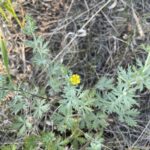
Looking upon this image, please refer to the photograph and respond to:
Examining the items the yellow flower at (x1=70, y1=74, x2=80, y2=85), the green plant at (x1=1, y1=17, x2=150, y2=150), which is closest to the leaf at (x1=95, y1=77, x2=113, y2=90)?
the green plant at (x1=1, y1=17, x2=150, y2=150)

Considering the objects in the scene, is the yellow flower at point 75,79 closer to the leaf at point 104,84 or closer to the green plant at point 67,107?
the green plant at point 67,107

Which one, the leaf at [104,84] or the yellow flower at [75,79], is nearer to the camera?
the yellow flower at [75,79]

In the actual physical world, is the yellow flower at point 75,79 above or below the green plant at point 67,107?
above

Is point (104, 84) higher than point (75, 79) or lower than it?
lower

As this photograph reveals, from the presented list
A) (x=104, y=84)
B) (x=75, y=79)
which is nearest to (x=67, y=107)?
(x=75, y=79)

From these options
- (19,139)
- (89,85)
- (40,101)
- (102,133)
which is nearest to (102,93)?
(89,85)

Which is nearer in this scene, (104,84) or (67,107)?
(67,107)

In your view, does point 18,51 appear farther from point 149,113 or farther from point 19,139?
point 149,113

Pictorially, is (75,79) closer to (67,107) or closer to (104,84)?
(67,107)

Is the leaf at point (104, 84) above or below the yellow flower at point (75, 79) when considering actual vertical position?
below

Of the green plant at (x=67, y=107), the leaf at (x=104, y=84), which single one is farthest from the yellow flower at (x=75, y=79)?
the leaf at (x=104, y=84)

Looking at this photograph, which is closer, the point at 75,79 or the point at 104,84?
the point at 75,79
